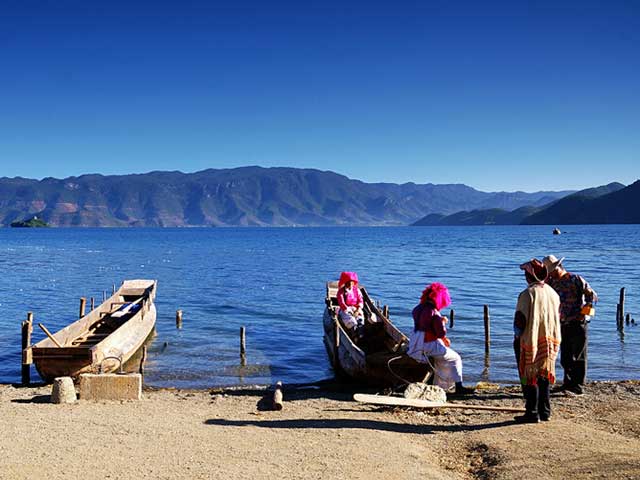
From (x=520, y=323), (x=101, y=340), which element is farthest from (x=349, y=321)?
(x=520, y=323)

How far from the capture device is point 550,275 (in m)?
11.7

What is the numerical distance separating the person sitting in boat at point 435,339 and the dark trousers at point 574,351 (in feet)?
6.89

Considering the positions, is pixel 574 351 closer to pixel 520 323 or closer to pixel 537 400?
pixel 537 400

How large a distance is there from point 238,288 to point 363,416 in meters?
Answer: 29.7

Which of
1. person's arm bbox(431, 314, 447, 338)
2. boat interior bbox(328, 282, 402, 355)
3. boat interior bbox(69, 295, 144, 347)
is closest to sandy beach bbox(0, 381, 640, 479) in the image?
person's arm bbox(431, 314, 447, 338)

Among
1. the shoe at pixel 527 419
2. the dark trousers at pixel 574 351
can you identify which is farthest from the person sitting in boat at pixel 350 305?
the shoe at pixel 527 419

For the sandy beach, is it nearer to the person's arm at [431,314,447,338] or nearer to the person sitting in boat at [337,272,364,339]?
the person's arm at [431,314,447,338]

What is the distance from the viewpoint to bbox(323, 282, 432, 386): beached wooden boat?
12836 mm

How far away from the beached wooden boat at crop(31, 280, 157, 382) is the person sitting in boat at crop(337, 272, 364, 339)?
6029 mm

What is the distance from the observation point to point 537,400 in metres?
10.1

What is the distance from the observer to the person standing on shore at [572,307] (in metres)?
11.5

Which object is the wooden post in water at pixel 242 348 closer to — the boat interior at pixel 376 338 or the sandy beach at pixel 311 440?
the boat interior at pixel 376 338

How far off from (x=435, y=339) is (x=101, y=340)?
415 inches

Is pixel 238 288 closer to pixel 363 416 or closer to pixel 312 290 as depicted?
pixel 312 290
